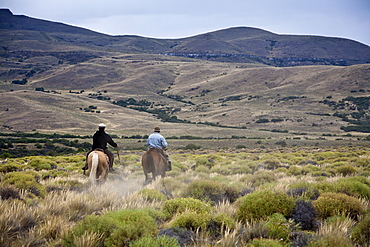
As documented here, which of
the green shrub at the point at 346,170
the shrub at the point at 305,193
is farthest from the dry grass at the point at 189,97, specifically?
the shrub at the point at 305,193

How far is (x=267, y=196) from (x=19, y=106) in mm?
83861

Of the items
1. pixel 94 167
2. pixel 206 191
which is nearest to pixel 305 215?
pixel 206 191

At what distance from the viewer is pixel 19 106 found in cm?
7831

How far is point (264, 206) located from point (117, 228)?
106 inches

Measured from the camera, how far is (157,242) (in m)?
4.15

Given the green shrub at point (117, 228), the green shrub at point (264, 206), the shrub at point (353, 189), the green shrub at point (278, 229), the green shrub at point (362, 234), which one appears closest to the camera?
the green shrub at point (117, 228)

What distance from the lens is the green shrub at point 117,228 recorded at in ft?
13.9

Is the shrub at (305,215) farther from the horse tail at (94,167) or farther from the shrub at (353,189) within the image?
the horse tail at (94,167)

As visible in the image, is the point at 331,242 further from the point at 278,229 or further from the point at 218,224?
the point at 218,224

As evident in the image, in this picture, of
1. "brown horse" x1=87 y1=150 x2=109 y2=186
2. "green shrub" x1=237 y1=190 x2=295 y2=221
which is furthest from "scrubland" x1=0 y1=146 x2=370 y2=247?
"brown horse" x1=87 y1=150 x2=109 y2=186

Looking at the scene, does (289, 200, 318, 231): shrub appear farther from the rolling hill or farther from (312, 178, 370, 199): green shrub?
the rolling hill

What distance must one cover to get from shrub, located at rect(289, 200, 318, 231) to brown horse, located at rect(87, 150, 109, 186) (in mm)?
5773

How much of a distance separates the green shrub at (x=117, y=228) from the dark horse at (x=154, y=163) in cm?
673

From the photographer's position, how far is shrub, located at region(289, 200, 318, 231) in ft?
18.0
